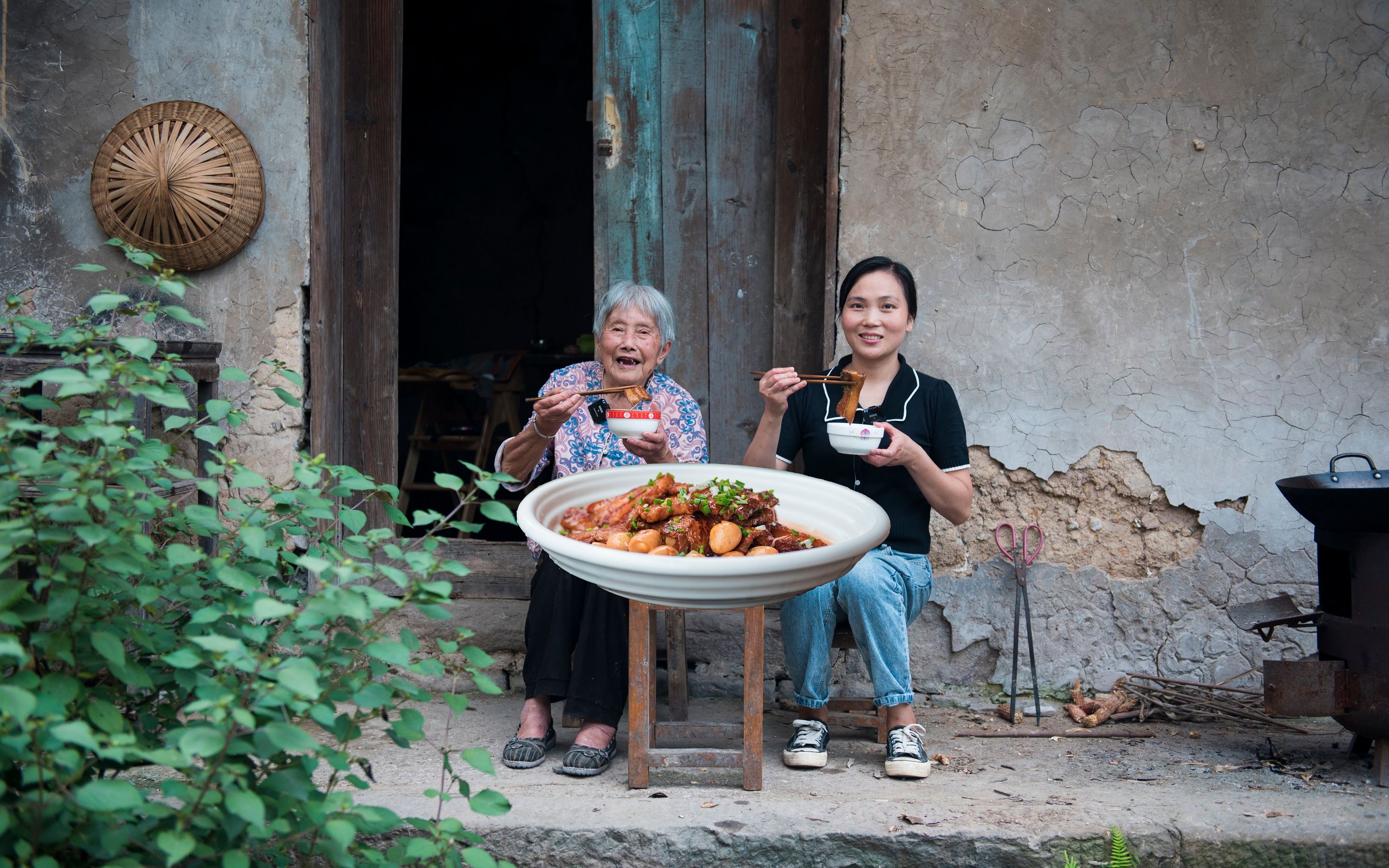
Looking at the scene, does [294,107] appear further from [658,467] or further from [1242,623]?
[1242,623]

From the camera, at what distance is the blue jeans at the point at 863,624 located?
2617 millimetres

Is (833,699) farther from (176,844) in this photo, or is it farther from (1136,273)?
(176,844)

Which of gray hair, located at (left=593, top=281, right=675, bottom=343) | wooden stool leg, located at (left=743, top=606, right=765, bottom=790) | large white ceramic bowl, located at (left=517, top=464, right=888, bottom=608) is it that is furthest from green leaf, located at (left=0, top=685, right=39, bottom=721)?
gray hair, located at (left=593, top=281, right=675, bottom=343)

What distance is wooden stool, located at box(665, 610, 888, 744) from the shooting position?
2.79 metres

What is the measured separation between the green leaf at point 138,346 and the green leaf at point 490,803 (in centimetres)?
83

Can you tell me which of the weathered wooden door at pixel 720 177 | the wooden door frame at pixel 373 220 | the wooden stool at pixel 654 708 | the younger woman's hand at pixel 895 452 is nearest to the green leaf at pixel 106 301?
the wooden stool at pixel 654 708

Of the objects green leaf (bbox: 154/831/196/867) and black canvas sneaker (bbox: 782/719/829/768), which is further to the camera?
black canvas sneaker (bbox: 782/719/829/768)

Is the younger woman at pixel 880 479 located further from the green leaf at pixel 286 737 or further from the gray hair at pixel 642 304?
the green leaf at pixel 286 737

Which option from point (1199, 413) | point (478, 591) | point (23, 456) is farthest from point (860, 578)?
point (23, 456)

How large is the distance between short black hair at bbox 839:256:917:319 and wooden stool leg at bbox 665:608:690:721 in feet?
3.50

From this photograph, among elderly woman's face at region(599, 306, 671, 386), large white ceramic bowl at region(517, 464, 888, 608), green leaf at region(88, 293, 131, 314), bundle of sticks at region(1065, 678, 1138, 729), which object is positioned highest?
green leaf at region(88, 293, 131, 314)

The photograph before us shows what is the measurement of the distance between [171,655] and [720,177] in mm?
2605

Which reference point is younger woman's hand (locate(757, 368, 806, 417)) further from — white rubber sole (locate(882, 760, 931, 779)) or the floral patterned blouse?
white rubber sole (locate(882, 760, 931, 779))

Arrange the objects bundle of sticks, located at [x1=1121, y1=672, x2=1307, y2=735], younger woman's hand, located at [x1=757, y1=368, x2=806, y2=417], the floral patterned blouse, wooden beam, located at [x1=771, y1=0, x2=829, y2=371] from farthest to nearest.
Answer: wooden beam, located at [x1=771, y1=0, x2=829, y2=371] < bundle of sticks, located at [x1=1121, y1=672, x2=1307, y2=735] < the floral patterned blouse < younger woman's hand, located at [x1=757, y1=368, x2=806, y2=417]
